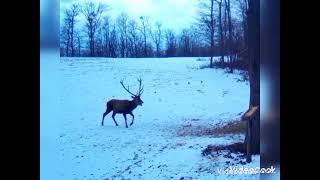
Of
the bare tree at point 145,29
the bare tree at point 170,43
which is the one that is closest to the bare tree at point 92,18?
the bare tree at point 145,29

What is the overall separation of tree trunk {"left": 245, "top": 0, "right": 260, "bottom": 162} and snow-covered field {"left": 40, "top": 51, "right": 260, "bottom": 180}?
0.17ft

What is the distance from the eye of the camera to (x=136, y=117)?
2.71 metres

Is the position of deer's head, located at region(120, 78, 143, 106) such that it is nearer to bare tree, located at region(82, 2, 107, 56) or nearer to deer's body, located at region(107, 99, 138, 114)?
deer's body, located at region(107, 99, 138, 114)

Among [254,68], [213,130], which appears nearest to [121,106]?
[213,130]

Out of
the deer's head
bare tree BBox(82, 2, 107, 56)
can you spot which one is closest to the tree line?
bare tree BBox(82, 2, 107, 56)

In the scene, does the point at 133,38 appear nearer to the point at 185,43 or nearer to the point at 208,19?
the point at 185,43

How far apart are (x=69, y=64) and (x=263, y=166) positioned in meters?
1.19

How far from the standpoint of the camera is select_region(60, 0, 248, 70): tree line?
2.60 m

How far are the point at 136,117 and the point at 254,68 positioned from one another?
71cm

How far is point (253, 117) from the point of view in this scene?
2.90 m

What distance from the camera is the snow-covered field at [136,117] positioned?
8.44 feet
